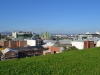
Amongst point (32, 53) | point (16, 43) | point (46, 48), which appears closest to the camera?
point (32, 53)

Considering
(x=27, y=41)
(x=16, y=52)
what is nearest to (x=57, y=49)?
(x=16, y=52)

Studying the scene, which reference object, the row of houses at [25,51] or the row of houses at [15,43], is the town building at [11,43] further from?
the row of houses at [25,51]

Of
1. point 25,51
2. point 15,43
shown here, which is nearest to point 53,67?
point 25,51

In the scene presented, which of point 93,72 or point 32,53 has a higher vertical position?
point 93,72

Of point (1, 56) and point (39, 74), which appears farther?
point (1, 56)

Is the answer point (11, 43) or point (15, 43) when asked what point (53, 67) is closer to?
point (11, 43)

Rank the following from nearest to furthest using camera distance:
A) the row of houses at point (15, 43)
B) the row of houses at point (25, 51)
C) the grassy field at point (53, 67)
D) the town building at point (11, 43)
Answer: the grassy field at point (53, 67), the row of houses at point (25, 51), the row of houses at point (15, 43), the town building at point (11, 43)

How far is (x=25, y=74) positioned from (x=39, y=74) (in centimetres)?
61

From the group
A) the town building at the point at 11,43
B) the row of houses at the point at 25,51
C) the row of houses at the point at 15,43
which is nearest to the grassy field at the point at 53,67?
the row of houses at the point at 25,51

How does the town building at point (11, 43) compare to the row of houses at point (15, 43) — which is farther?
the town building at point (11, 43)

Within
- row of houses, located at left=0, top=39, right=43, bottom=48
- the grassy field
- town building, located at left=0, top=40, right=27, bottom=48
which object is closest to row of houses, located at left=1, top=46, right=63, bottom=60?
row of houses, located at left=0, top=39, right=43, bottom=48

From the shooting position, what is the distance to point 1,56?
140ft

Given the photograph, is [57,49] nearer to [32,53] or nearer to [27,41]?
[32,53]

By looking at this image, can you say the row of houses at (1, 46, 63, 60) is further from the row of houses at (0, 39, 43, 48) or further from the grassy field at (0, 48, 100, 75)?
the grassy field at (0, 48, 100, 75)
